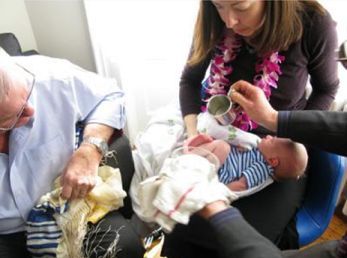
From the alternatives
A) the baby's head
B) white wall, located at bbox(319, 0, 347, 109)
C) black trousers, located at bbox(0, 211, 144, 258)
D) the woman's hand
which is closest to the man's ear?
the baby's head

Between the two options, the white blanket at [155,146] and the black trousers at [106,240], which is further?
the white blanket at [155,146]

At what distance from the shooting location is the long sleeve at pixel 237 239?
60cm

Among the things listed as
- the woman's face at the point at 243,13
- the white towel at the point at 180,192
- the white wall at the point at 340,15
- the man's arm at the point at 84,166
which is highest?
the woman's face at the point at 243,13

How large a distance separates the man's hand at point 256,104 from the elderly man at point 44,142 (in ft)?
1.69

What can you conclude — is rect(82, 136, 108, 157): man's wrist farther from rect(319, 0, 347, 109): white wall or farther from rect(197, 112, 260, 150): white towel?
rect(319, 0, 347, 109): white wall

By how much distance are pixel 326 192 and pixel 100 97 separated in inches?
35.5

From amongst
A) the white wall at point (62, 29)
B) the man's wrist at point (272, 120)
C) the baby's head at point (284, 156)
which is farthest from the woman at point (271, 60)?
the white wall at point (62, 29)

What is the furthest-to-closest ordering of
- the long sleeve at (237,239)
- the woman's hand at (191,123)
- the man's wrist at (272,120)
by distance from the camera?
the woman's hand at (191,123), the man's wrist at (272,120), the long sleeve at (237,239)

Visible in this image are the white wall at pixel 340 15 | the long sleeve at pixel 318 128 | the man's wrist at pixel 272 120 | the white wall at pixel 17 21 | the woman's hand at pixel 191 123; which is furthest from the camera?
the white wall at pixel 17 21

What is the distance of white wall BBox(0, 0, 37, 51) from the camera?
6.22 feet

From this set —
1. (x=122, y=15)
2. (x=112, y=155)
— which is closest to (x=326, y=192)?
(x=112, y=155)

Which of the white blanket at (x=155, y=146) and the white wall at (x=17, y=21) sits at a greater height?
the white wall at (x=17, y=21)

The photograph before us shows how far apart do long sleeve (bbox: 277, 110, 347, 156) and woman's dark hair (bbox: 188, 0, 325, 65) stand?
344 mm

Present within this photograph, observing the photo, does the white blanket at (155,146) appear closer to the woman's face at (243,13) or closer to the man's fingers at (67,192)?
the man's fingers at (67,192)
